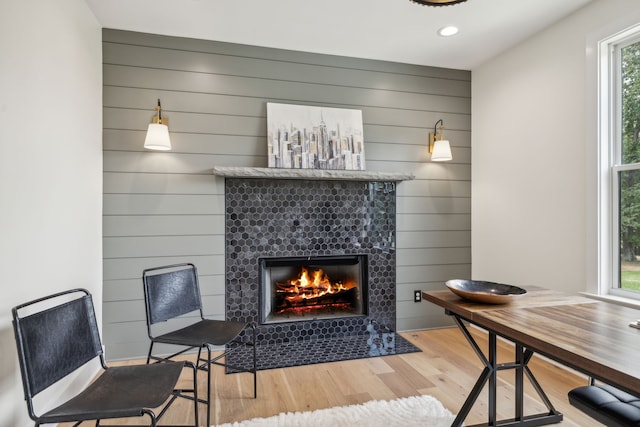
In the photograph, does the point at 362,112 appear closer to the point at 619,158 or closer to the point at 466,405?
the point at 619,158

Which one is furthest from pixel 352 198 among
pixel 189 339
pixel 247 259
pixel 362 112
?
pixel 189 339

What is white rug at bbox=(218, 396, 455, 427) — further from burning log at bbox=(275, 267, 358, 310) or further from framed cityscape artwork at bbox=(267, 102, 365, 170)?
framed cityscape artwork at bbox=(267, 102, 365, 170)

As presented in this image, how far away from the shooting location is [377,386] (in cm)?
242

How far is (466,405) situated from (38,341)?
78.6 inches

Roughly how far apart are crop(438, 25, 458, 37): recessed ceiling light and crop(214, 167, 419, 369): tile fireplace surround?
1214 mm

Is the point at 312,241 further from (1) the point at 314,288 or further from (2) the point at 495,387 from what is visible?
(2) the point at 495,387

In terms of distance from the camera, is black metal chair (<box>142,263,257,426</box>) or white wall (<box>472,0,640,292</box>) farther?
white wall (<box>472,0,640,292</box>)

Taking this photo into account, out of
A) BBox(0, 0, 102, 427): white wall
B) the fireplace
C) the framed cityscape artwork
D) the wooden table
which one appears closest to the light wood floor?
the fireplace

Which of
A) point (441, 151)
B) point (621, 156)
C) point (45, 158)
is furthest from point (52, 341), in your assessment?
point (621, 156)

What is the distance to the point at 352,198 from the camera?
330 centimetres

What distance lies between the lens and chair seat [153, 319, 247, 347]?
2039 millimetres

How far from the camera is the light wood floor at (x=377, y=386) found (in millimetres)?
2119

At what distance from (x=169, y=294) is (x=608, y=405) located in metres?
2.29

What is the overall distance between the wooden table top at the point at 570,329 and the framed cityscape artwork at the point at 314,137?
162cm
